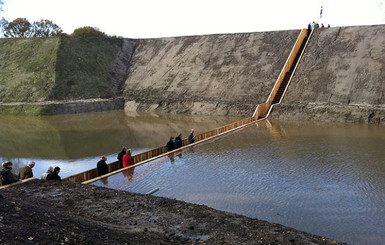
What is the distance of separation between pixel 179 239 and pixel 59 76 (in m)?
32.3

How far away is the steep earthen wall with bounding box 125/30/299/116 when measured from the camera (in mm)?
29422

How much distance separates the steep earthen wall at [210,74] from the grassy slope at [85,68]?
268 centimetres

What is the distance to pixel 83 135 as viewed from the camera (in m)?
20.0

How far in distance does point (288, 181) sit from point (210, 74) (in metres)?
23.3

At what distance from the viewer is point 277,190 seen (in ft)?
32.2

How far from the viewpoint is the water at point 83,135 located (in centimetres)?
1475

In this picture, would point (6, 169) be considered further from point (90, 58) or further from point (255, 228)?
point (90, 58)

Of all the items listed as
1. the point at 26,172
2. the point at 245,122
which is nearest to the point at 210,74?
the point at 245,122

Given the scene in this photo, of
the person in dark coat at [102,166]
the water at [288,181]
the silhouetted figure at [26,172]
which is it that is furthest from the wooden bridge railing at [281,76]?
the silhouetted figure at [26,172]

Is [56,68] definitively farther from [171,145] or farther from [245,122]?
[171,145]

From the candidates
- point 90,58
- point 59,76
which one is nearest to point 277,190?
point 59,76

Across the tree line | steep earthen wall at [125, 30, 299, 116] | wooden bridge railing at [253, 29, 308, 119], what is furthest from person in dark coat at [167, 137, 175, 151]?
the tree line

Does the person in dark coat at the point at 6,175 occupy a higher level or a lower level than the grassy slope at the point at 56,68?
lower

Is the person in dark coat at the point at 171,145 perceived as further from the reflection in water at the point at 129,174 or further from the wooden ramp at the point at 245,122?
the reflection in water at the point at 129,174
